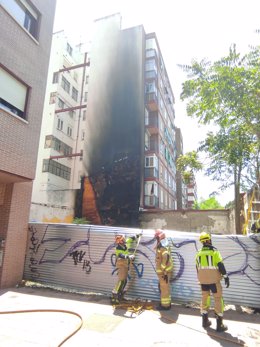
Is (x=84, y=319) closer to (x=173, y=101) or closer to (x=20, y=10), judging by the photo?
(x=20, y=10)

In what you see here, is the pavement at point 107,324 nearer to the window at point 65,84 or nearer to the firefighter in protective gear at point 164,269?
the firefighter in protective gear at point 164,269

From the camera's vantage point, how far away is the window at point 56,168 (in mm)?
28250

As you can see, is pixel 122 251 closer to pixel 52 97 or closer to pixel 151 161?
pixel 151 161

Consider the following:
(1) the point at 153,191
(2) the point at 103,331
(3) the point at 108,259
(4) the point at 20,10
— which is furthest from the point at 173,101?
(2) the point at 103,331

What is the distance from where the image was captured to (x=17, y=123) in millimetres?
8531

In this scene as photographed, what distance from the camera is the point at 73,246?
333 inches

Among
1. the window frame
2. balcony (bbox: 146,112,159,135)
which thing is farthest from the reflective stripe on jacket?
balcony (bbox: 146,112,159,135)

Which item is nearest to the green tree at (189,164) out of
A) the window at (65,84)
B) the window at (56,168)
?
the window at (56,168)

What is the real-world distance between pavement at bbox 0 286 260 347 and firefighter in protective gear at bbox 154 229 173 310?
0.84 feet

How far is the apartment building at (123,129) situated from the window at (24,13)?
1631 centimetres

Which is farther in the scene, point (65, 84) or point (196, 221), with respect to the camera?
point (65, 84)

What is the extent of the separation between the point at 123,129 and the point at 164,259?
21.9m

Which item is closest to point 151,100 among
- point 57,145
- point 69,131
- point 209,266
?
point 69,131

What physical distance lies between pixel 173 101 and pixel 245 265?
40.1 metres
